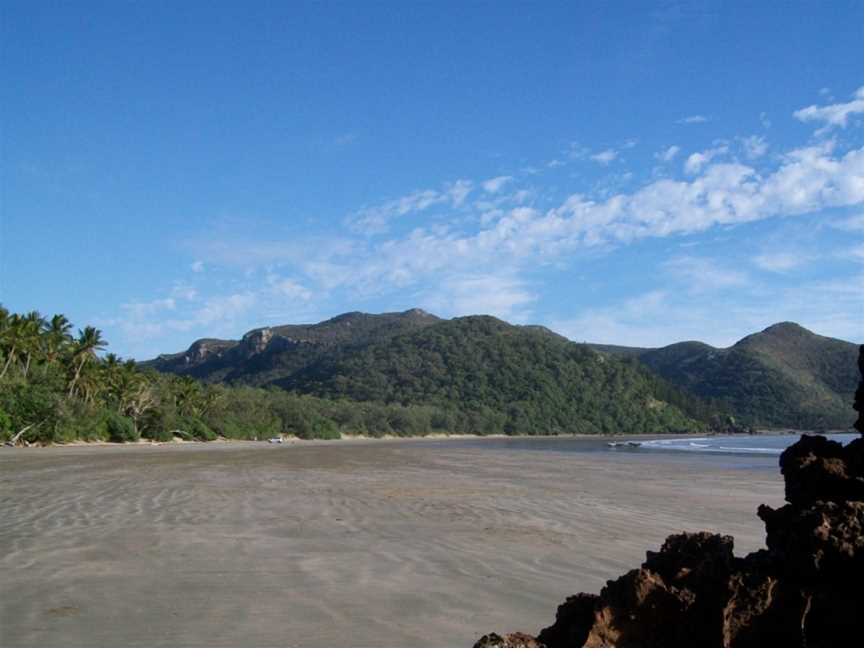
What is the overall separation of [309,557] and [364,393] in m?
123

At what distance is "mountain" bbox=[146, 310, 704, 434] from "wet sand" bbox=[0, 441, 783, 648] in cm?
10640

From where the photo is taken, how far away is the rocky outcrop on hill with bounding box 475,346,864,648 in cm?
324

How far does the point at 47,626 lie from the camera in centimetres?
556

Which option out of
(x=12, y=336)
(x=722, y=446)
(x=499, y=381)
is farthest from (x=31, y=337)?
(x=499, y=381)

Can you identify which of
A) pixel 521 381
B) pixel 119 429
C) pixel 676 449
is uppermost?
pixel 521 381

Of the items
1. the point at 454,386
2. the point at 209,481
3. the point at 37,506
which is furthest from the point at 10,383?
the point at 454,386

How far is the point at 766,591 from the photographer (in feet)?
10.9

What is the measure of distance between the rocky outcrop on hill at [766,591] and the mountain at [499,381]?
117 meters

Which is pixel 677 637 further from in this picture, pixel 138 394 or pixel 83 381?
pixel 138 394

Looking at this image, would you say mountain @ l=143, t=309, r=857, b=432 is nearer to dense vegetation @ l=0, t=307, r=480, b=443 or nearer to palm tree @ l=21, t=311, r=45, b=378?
dense vegetation @ l=0, t=307, r=480, b=443

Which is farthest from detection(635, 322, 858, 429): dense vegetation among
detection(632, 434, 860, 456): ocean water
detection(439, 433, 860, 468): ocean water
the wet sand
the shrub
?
the wet sand

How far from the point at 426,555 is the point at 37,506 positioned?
8.06 metres

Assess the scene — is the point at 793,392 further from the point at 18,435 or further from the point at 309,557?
the point at 309,557

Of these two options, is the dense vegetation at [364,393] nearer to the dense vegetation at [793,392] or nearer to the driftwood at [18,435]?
the driftwood at [18,435]
